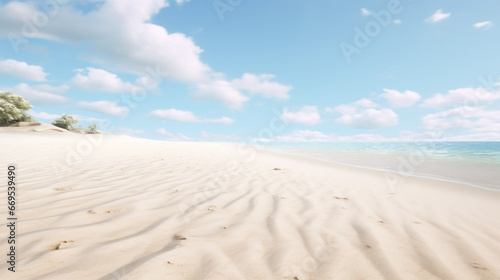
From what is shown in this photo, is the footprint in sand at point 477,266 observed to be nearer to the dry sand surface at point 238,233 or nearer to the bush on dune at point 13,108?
the dry sand surface at point 238,233

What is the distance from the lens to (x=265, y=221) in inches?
113

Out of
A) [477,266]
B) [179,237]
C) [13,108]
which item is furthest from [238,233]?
[13,108]

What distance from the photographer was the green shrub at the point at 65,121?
111 feet

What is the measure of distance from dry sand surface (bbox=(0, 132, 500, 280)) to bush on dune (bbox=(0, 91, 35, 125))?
30.2 metres

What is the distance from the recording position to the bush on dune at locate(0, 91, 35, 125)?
25.9 m

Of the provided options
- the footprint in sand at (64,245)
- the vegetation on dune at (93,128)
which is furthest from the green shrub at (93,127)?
the footprint in sand at (64,245)

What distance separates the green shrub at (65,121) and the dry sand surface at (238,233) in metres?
36.1

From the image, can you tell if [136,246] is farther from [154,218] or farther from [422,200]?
[422,200]

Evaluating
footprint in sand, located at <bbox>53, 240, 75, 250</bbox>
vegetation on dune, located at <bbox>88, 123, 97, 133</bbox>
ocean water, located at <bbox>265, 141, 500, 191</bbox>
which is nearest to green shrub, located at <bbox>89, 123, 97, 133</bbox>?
vegetation on dune, located at <bbox>88, 123, 97, 133</bbox>

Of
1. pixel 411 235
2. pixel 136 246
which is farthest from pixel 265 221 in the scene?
pixel 411 235

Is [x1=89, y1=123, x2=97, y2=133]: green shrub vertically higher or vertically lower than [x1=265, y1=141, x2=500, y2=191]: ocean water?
higher

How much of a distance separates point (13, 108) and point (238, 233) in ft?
114

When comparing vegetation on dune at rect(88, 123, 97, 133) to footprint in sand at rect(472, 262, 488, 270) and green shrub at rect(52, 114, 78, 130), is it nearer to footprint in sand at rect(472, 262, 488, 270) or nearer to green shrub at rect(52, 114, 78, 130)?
green shrub at rect(52, 114, 78, 130)

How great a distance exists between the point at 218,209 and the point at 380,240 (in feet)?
6.01
